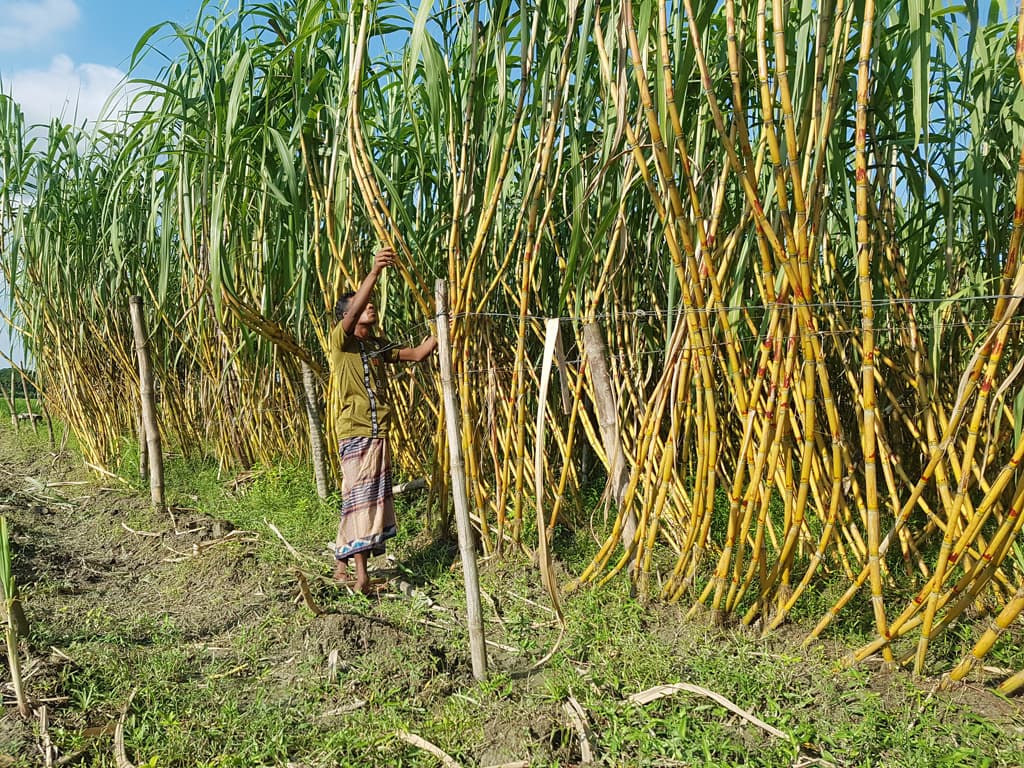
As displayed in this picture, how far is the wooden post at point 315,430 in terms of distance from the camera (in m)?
3.13

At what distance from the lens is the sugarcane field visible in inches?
60.0

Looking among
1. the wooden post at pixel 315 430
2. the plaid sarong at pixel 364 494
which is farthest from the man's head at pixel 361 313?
the wooden post at pixel 315 430

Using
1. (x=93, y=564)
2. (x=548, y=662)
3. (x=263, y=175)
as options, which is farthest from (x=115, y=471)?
(x=548, y=662)

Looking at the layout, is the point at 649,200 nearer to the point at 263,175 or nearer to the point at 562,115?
the point at 562,115

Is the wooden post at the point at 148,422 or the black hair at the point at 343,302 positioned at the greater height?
the black hair at the point at 343,302

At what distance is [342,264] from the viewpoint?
2.43 m

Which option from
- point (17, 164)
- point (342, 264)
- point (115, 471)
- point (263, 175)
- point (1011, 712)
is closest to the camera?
point (1011, 712)

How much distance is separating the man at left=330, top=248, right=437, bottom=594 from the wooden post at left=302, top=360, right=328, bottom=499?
633mm

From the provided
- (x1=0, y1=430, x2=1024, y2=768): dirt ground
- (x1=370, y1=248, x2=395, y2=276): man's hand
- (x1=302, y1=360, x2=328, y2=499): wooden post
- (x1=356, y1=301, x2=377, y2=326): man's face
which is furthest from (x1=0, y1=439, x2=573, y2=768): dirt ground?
(x1=370, y1=248, x2=395, y2=276): man's hand

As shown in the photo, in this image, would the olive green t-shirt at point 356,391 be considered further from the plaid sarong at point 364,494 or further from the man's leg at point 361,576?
the man's leg at point 361,576

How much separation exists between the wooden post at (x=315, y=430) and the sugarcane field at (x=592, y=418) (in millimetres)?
17

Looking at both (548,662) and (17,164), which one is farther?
(17,164)

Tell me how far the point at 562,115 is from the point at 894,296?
98 centimetres

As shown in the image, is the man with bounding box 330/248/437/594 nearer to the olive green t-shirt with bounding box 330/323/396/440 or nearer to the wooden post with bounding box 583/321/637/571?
the olive green t-shirt with bounding box 330/323/396/440
